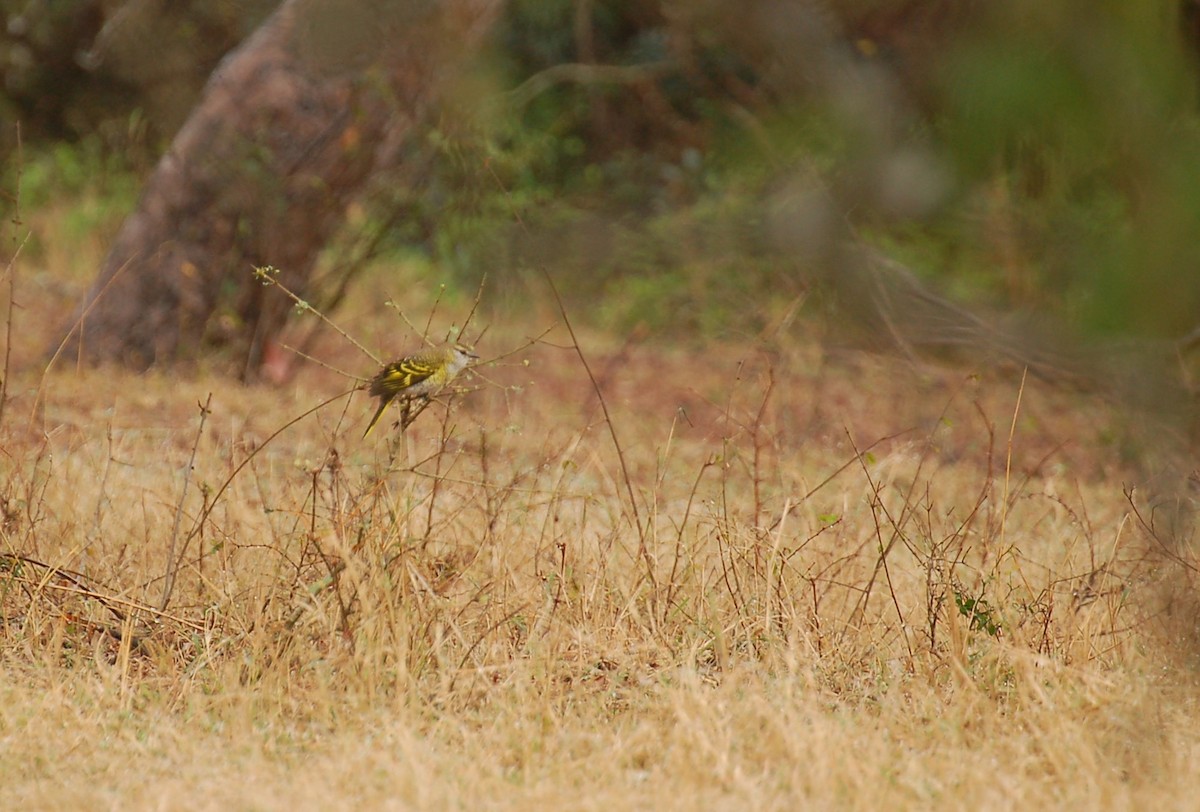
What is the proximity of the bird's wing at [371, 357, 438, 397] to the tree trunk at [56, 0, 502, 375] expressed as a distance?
3.46 metres

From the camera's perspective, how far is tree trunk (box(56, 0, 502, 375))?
6.45 m

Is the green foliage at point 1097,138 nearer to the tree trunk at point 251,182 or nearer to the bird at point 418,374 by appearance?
the bird at point 418,374

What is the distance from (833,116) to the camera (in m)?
1.96

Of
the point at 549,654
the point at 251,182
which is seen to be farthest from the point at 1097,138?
the point at 251,182

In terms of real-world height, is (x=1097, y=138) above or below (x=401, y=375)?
above

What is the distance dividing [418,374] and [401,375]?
0.12 feet

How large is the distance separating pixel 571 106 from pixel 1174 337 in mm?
10927

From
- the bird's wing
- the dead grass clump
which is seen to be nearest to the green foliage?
the dead grass clump

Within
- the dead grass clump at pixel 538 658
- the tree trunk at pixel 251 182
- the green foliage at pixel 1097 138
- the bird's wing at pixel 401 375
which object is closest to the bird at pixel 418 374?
the bird's wing at pixel 401 375

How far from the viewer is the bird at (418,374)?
3152 millimetres

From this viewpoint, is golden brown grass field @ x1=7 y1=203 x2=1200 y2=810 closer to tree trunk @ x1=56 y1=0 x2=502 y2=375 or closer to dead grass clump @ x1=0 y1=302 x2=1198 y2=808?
dead grass clump @ x1=0 y1=302 x2=1198 y2=808

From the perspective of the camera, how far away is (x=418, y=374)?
10.4 ft

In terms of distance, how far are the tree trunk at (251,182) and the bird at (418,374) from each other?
345 centimetres

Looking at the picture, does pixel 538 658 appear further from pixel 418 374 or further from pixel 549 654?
pixel 418 374
